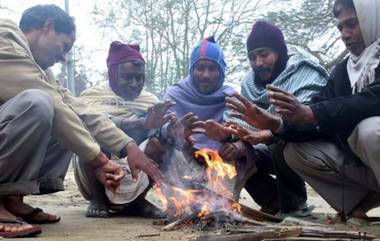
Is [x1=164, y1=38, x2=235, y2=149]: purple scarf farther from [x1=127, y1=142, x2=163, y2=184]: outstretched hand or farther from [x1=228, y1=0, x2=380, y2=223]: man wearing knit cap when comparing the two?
[x1=127, y1=142, x2=163, y2=184]: outstretched hand

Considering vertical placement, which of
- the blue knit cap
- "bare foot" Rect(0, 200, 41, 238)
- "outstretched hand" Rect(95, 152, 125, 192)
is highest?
the blue knit cap

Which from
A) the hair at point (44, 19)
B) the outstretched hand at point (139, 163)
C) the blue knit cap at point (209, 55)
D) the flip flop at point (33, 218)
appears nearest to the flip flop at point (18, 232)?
the flip flop at point (33, 218)

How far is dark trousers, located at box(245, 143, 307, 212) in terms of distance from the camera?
4.22m

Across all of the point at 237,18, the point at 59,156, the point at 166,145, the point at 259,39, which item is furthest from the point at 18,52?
the point at 237,18

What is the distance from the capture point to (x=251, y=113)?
3469 mm

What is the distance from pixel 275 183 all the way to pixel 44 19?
7.79ft

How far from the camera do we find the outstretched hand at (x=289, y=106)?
10.7 feet

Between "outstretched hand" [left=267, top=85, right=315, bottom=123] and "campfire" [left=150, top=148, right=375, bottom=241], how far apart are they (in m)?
0.67

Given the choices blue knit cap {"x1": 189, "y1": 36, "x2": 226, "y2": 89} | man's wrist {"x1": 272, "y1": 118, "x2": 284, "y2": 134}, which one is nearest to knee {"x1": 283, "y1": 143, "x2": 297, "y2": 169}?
man's wrist {"x1": 272, "y1": 118, "x2": 284, "y2": 134}

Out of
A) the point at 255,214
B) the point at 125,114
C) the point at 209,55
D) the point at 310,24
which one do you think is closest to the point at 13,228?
the point at 255,214

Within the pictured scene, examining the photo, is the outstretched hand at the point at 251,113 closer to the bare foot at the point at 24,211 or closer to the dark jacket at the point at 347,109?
the dark jacket at the point at 347,109

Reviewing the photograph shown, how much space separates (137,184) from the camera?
14.3 feet

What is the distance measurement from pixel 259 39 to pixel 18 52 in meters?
2.11

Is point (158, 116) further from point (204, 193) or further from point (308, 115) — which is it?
Answer: point (308, 115)
